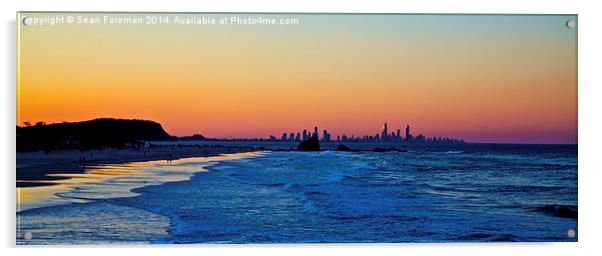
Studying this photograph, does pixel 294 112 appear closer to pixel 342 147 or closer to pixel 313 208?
pixel 342 147

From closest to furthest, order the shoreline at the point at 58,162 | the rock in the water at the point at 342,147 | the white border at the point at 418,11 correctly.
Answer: the white border at the point at 418,11
the shoreline at the point at 58,162
the rock in the water at the point at 342,147

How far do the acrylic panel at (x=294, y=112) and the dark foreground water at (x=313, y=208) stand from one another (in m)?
0.02

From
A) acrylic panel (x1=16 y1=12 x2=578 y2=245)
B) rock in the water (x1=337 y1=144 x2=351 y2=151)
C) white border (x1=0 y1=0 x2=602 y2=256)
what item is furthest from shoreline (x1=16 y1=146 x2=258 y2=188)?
rock in the water (x1=337 y1=144 x2=351 y2=151)

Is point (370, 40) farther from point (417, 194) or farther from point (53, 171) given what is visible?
point (53, 171)

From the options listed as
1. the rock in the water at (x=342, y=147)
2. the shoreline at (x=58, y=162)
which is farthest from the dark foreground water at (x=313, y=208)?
the shoreline at (x=58, y=162)

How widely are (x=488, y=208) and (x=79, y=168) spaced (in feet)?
14.6

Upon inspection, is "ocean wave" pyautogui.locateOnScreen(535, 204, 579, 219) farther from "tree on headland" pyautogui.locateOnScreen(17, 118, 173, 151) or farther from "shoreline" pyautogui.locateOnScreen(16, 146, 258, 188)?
"tree on headland" pyautogui.locateOnScreen(17, 118, 173, 151)

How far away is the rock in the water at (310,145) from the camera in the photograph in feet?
21.0

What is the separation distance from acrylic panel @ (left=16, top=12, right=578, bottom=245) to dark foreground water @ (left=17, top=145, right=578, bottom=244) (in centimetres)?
2

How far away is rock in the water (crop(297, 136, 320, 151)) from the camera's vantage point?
6.39 metres

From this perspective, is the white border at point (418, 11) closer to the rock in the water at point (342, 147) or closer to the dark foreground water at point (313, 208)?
the dark foreground water at point (313, 208)

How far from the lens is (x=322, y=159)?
7.42 metres

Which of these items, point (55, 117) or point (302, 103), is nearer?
point (55, 117)
